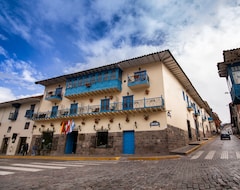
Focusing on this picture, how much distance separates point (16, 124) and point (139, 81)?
20.7m

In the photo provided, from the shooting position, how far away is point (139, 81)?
1523cm

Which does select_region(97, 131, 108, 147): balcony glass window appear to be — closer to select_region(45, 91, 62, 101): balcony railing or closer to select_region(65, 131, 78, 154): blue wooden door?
select_region(65, 131, 78, 154): blue wooden door

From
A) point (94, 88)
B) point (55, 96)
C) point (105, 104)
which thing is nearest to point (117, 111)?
point (105, 104)

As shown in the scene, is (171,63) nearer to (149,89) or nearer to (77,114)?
(149,89)

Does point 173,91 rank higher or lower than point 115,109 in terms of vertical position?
higher

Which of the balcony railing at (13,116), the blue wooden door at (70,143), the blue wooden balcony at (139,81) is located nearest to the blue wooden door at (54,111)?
the blue wooden door at (70,143)

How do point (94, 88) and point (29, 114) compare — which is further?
point (29, 114)

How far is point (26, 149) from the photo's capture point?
18.6 metres

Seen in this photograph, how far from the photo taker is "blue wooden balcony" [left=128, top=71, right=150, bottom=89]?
15.1 m

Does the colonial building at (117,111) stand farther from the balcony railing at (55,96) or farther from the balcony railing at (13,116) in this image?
the balcony railing at (13,116)

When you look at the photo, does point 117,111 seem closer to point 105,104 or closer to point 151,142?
point 105,104

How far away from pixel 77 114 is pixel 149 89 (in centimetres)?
896

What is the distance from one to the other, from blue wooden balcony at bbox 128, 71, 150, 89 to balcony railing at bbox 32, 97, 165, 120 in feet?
5.29

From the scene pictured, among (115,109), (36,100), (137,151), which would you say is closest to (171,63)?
(115,109)
